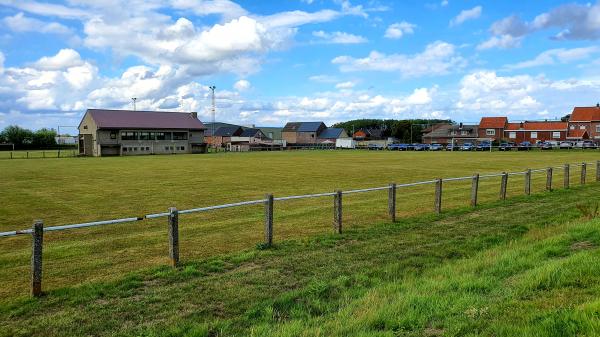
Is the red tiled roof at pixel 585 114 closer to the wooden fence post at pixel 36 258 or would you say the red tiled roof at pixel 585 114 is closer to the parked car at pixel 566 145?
the parked car at pixel 566 145

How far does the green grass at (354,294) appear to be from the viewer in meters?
5.80

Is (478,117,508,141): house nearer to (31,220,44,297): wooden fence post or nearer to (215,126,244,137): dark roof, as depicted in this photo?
(215,126,244,137): dark roof

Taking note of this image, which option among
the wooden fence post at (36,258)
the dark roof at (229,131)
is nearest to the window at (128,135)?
the dark roof at (229,131)

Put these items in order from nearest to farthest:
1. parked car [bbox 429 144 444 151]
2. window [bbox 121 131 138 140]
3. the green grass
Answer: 1. the green grass
2. window [bbox 121 131 138 140]
3. parked car [bbox 429 144 444 151]

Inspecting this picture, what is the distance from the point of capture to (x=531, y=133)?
118 metres

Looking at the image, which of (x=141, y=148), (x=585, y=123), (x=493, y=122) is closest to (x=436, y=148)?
(x=493, y=122)

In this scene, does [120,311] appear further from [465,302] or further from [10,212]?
[10,212]

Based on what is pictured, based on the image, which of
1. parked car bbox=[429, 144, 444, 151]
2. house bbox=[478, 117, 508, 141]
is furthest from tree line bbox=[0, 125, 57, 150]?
house bbox=[478, 117, 508, 141]

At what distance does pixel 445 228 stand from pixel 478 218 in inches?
84.2

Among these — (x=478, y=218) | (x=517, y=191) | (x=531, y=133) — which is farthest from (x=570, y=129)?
(x=478, y=218)

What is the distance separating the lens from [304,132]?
154m

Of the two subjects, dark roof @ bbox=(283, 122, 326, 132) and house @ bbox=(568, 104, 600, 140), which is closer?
house @ bbox=(568, 104, 600, 140)

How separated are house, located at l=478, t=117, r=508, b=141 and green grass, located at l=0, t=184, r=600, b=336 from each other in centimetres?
11806

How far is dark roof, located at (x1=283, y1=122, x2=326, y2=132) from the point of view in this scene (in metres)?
154
